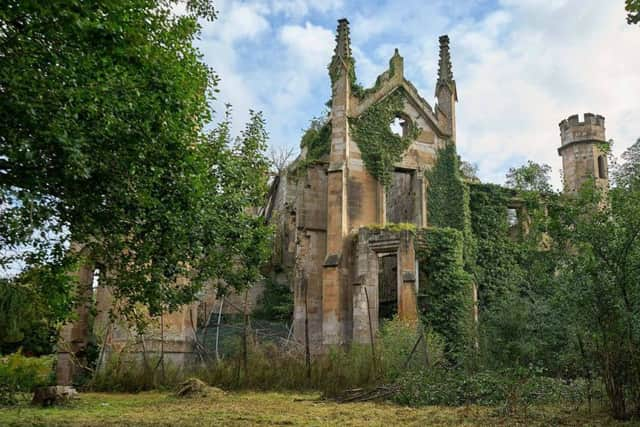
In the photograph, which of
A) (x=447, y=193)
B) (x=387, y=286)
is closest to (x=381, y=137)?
(x=447, y=193)

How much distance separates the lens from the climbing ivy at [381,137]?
2916 cm

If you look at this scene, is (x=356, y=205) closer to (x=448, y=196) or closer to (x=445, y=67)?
(x=448, y=196)

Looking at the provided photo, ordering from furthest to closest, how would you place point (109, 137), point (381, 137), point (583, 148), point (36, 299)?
point (583, 148), point (381, 137), point (36, 299), point (109, 137)

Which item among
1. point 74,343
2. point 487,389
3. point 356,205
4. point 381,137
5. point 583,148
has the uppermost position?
point 583,148

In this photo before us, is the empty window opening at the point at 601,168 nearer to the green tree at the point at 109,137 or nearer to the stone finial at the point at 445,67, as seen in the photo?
the stone finial at the point at 445,67

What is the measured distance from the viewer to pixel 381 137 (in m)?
29.7

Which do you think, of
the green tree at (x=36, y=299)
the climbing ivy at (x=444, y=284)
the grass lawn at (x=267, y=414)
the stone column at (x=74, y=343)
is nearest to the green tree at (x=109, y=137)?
the green tree at (x=36, y=299)

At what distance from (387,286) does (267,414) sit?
54.0ft

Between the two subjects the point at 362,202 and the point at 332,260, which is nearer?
the point at 332,260

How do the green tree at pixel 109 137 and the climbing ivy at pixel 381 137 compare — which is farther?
the climbing ivy at pixel 381 137

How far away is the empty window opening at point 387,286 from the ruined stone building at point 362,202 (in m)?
0.04

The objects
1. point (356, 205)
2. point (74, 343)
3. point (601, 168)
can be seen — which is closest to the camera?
point (74, 343)

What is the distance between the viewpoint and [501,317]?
19469 mm

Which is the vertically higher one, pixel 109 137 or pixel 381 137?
pixel 381 137
